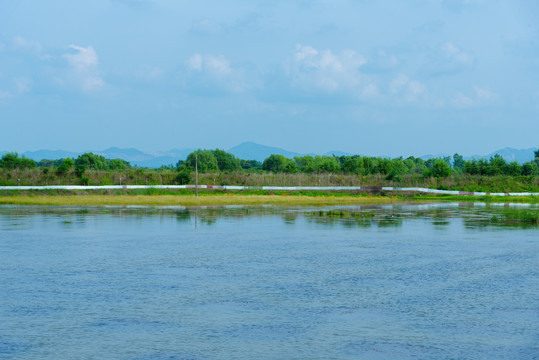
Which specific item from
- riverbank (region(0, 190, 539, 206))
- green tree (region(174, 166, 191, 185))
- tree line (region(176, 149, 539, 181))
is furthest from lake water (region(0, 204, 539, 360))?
green tree (region(174, 166, 191, 185))

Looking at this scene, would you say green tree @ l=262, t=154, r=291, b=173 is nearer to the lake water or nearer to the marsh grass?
the marsh grass

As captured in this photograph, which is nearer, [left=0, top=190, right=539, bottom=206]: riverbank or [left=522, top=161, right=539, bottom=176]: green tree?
[left=0, top=190, right=539, bottom=206]: riverbank

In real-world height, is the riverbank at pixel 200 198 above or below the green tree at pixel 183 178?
below

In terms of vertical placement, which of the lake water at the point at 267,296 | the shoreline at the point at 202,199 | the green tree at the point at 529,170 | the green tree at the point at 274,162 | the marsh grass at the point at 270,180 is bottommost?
the lake water at the point at 267,296

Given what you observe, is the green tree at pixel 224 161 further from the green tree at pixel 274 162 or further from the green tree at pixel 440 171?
the green tree at pixel 440 171

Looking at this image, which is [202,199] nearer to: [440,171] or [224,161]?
[440,171]

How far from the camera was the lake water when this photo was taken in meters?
8.17

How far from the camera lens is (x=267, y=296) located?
37.0 ft

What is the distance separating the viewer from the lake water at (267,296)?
8.17 meters

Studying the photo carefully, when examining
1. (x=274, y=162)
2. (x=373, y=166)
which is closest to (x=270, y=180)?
(x=373, y=166)

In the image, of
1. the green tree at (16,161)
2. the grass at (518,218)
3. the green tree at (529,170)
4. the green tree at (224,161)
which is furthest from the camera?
the green tree at (224,161)

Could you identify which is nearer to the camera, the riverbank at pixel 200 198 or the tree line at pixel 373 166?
the riverbank at pixel 200 198


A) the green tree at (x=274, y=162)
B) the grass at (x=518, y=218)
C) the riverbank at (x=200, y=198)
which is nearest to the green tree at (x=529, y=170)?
the riverbank at (x=200, y=198)

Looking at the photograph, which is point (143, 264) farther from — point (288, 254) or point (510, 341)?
point (510, 341)
